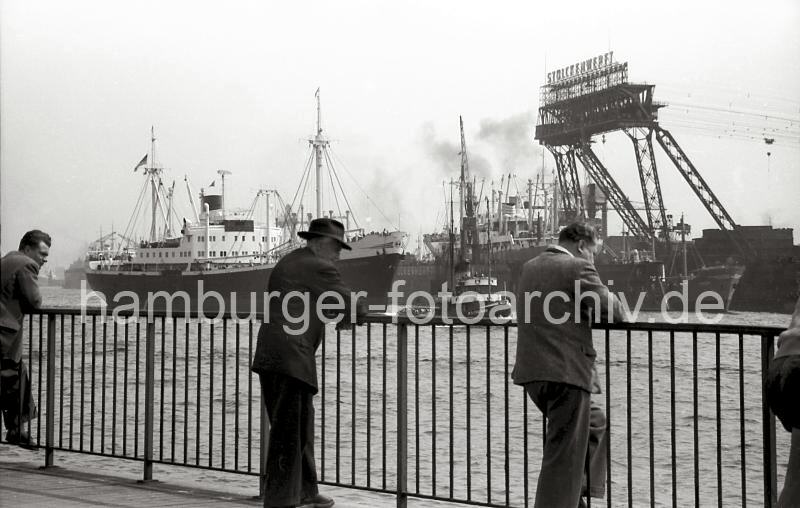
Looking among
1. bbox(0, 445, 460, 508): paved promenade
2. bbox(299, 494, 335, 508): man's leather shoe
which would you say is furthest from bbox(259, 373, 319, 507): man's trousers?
bbox(0, 445, 460, 508): paved promenade

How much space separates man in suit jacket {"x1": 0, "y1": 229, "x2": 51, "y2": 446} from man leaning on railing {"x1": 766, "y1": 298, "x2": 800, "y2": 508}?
474cm

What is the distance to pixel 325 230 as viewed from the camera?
4492 millimetres

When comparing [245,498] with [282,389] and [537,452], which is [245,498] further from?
[537,452]

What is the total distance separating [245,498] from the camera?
4.93 m

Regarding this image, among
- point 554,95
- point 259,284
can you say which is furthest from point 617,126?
point 259,284

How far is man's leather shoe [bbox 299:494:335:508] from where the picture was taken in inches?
178

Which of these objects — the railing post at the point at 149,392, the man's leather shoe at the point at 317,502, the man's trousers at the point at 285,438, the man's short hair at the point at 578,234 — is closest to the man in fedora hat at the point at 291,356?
the man's trousers at the point at 285,438

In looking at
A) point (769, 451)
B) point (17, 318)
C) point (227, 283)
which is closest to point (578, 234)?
point (769, 451)

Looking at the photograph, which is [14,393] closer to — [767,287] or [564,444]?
[564,444]

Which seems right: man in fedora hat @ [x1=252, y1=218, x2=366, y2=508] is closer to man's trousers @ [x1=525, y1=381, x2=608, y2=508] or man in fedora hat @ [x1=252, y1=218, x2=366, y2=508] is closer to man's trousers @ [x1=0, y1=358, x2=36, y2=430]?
man's trousers @ [x1=525, y1=381, x2=608, y2=508]

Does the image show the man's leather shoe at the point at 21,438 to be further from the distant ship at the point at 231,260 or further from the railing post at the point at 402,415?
the distant ship at the point at 231,260

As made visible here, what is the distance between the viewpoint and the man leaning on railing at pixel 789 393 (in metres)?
2.89

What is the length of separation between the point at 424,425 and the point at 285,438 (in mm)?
14967

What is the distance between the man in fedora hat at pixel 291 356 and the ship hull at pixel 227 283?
67.6 meters
